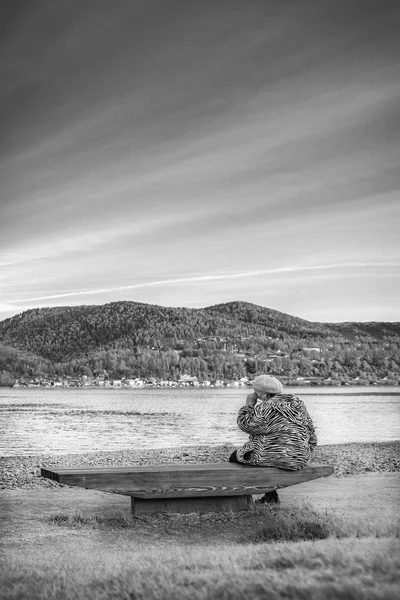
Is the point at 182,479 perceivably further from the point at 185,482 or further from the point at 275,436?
the point at 275,436

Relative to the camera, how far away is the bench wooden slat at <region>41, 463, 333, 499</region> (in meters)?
9.45

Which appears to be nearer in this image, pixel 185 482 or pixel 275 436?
pixel 185 482

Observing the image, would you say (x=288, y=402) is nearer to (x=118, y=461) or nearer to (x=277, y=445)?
(x=277, y=445)

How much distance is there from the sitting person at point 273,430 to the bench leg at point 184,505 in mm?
608

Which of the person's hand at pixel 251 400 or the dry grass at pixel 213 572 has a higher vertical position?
the person's hand at pixel 251 400

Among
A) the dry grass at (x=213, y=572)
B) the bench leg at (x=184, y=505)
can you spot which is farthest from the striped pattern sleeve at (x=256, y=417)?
the dry grass at (x=213, y=572)

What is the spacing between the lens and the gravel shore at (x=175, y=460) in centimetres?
1622

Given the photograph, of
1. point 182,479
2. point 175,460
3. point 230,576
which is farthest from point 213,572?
point 175,460

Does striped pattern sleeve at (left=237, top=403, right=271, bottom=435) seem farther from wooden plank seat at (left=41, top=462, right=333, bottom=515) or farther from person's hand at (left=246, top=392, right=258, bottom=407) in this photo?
wooden plank seat at (left=41, top=462, right=333, bottom=515)

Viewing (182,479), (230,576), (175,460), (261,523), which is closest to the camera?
(230,576)

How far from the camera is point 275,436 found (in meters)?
10.4

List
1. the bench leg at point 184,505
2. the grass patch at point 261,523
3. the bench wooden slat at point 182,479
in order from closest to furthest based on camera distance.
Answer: the grass patch at point 261,523, the bench wooden slat at point 182,479, the bench leg at point 184,505

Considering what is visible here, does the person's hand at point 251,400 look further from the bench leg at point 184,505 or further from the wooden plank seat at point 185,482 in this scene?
the bench leg at point 184,505

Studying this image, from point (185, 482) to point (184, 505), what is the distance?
562 mm
